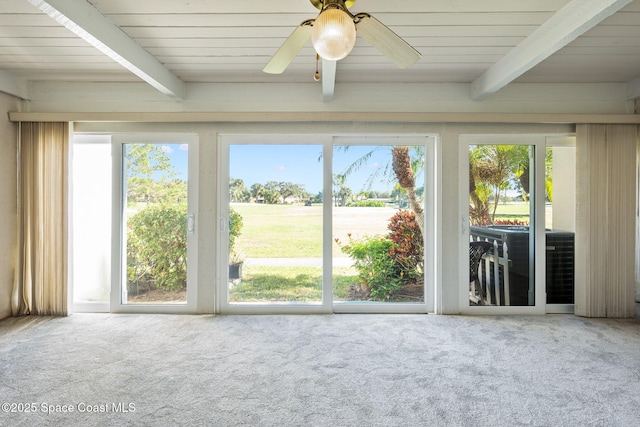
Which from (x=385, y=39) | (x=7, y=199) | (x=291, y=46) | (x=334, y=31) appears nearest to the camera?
(x=334, y=31)

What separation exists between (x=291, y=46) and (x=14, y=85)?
3.18 m

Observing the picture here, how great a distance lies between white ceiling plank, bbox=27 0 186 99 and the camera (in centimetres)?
203

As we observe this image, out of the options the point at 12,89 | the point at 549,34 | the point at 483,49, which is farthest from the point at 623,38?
the point at 12,89

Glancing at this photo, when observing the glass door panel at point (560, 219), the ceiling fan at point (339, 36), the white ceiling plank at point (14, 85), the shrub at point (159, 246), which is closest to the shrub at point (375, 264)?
the glass door panel at point (560, 219)

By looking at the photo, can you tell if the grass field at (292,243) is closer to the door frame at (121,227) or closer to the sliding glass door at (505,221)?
the door frame at (121,227)

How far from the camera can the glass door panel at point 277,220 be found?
374cm

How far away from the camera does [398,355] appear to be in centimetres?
266

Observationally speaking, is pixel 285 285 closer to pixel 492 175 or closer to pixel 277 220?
pixel 277 220

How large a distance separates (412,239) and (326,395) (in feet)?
6.85

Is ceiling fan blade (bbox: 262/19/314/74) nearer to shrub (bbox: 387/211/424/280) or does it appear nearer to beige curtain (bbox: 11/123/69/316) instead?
shrub (bbox: 387/211/424/280)

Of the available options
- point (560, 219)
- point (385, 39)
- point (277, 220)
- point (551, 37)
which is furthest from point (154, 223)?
point (560, 219)

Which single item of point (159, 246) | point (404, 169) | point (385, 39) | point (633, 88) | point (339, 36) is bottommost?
point (159, 246)

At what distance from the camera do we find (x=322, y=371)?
241 cm

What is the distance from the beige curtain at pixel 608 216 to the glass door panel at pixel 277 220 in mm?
2593
